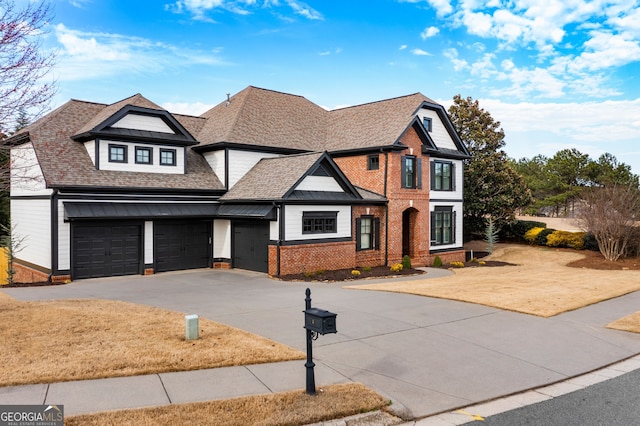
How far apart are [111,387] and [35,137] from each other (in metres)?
17.8

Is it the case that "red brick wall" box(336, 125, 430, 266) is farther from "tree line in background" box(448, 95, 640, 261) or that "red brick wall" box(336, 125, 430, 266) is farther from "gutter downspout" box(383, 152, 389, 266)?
"tree line in background" box(448, 95, 640, 261)

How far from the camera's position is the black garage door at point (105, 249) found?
2022 centimetres

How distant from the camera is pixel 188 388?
7.43 meters

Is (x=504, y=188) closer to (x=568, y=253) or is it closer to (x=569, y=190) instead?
(x=568, y=253)

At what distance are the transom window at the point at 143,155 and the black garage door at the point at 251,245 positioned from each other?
17.2ft

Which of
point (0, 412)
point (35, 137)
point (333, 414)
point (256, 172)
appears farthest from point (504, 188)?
point (0, 412)

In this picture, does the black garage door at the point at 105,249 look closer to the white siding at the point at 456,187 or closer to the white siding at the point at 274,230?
the white siding at the point at 274,230

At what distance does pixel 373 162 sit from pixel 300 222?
293 inches

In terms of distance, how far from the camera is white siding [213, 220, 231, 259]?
80.8 feet

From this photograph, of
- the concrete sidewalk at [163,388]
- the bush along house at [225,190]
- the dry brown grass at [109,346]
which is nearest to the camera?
the concrete sidewalk at [163,388]

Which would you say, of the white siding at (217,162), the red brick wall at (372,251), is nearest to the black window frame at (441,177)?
the red brick wall at (372,251)

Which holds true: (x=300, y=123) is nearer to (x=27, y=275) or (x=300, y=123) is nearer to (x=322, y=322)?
(x=27, y=275)
